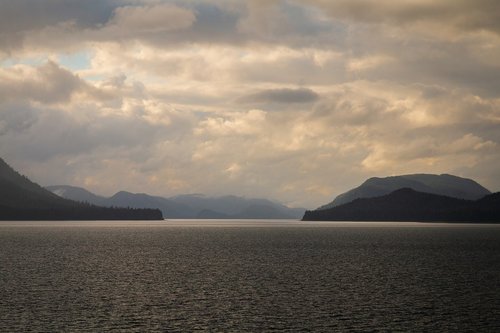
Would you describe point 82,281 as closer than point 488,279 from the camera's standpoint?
Yes

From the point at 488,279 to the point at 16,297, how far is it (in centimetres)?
8727

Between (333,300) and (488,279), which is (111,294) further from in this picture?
(488,279)

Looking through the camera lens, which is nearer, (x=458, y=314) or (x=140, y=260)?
(x=458, y=314)

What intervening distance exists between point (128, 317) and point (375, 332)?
3016 cm

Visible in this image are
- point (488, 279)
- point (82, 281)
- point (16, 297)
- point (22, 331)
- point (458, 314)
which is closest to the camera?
point (22, 331)

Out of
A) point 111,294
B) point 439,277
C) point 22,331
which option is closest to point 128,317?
point 22,331

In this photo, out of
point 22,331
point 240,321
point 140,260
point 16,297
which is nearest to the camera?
point 22,331

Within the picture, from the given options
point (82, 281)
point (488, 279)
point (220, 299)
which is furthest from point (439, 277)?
point (82, 281)

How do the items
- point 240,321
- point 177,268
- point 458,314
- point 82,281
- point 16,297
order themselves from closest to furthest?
point 240,321, point 458,314, point 16,297, point 82,281, point 177,268

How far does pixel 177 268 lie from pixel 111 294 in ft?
144

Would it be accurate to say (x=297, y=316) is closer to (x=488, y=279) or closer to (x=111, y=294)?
(x=111, y=294)

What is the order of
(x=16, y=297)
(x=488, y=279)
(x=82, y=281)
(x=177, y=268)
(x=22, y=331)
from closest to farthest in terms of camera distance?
(x=22, y=331)
(x=16, y=297)
(x=82, y=281)
(x=488, y=279)
(x=177, y=268)

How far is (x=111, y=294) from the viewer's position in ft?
290

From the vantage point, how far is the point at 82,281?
104625 millimetres
